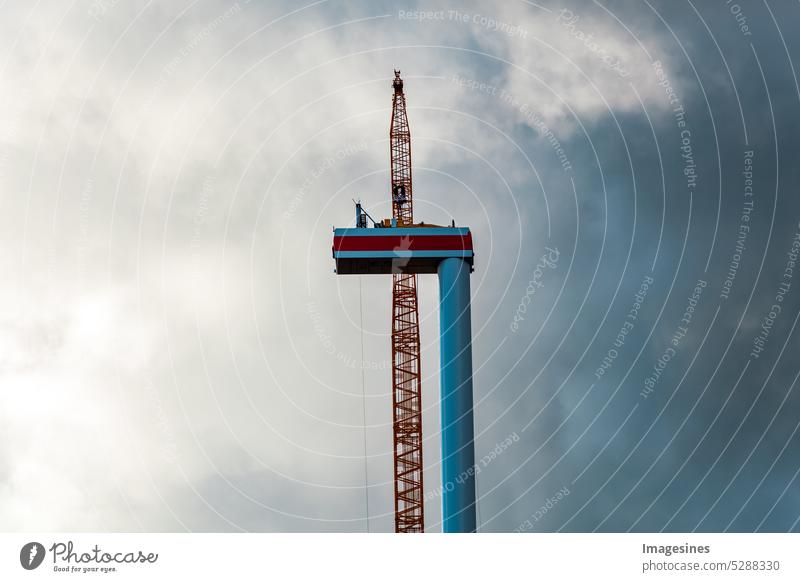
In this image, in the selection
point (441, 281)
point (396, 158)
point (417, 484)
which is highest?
point (396, 158)

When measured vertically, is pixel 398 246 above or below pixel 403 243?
below

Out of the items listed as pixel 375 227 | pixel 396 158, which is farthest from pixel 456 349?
pixel 396 158

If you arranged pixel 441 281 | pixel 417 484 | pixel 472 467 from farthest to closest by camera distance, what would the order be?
pixel 417 484
pixel 441 281
pixel 472 467

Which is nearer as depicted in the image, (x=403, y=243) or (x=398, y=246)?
(x=398, y=246)

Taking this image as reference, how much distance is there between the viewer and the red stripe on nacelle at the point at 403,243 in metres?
93.9

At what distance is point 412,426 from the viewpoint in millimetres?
109938

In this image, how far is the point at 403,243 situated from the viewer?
94.6 m

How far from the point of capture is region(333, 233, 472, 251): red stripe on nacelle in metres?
93.9
